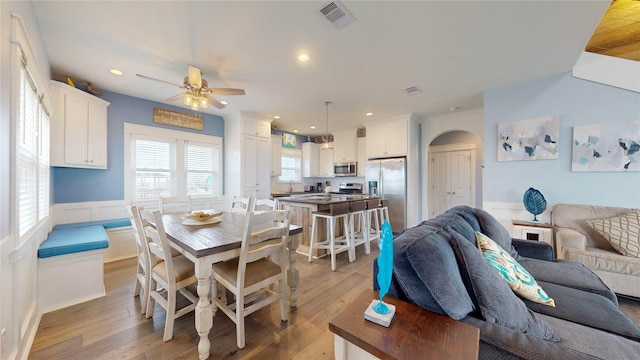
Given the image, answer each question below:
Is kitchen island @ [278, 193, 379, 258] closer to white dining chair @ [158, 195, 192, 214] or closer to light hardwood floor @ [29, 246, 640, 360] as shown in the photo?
light hardwood floor @ [29, 246, 640, 360]

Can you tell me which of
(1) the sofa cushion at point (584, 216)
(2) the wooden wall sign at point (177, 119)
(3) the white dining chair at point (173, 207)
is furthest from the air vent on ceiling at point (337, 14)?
(2) the wooden wall sign at point (177, 119)

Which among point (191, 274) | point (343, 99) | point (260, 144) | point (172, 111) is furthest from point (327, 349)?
point (172, 111)

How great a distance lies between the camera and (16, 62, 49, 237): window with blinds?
1.62 metres

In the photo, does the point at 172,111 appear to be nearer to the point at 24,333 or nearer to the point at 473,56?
the point at 24,333

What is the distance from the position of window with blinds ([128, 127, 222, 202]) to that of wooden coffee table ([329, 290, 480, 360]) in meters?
4.22

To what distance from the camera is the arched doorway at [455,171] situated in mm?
5297

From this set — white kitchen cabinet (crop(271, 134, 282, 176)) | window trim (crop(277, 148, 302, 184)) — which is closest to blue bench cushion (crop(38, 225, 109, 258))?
white kitchen cabinet (crop(271, 134, 282, 176))

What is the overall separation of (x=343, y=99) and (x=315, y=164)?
2.94m

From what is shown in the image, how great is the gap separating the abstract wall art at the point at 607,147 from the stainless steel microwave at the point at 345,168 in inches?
149

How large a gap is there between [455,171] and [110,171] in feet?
22.7

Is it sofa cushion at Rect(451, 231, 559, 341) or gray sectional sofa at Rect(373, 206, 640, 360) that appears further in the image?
sofa cushion at Rect(451, 231, 559, 341)

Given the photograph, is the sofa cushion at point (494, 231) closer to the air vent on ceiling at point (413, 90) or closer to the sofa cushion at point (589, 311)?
the sofa cushion at point (589, 311)

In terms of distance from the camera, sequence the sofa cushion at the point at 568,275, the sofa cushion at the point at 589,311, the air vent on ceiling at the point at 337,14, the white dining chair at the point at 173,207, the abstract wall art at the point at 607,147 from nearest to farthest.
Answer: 1. the sofa cushion at the point at 589,311
2. the sofa cushion at the point at 568,275
3. the air vent on ceiling at the point at 337,14
4. the abstract wall art at the point at 607,147
5. the white dining chair at the point at 173,207

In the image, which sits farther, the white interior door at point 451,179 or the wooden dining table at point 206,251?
the white interior door at point 451,179
